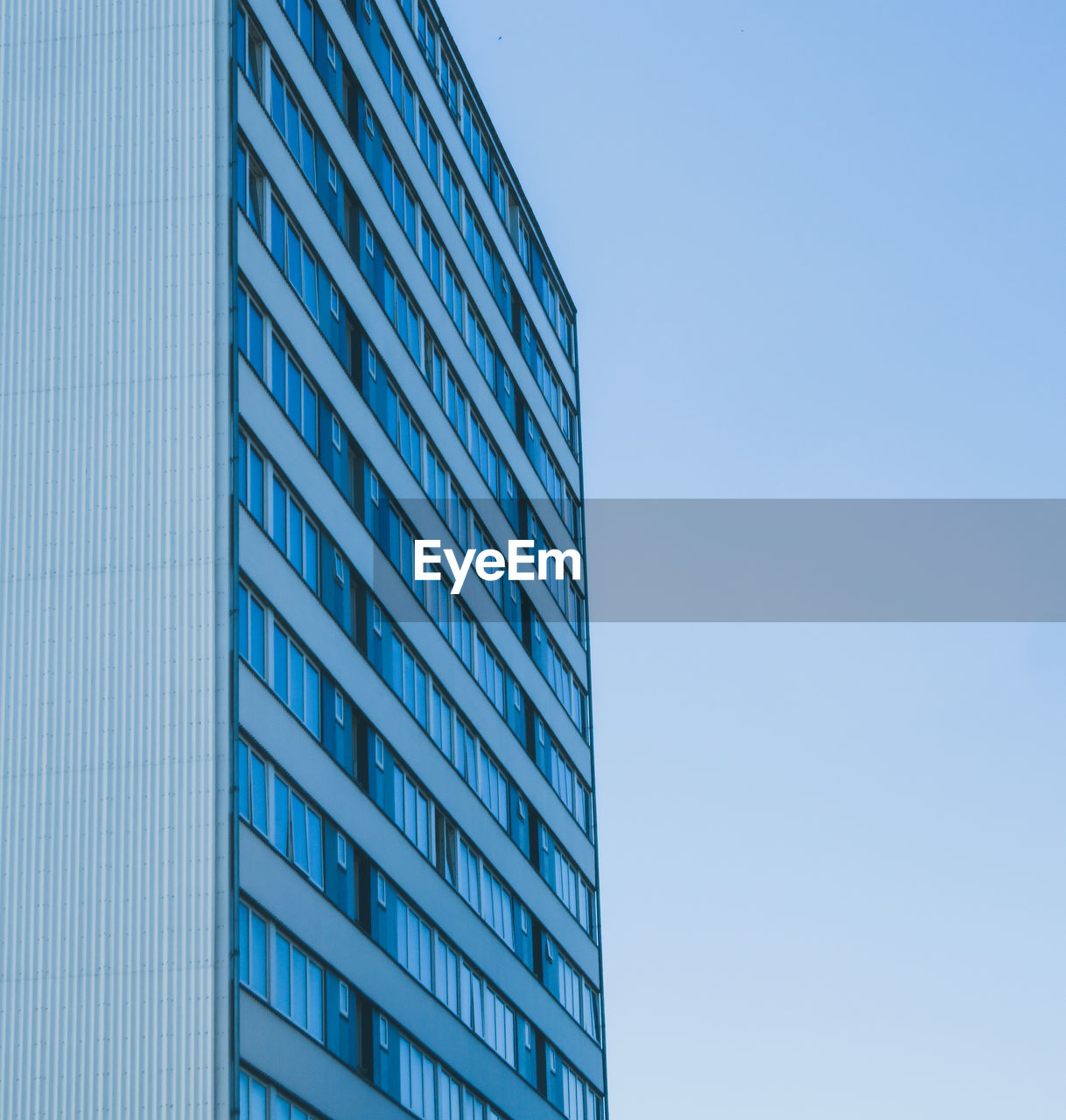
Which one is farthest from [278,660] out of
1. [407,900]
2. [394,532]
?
[394,532]

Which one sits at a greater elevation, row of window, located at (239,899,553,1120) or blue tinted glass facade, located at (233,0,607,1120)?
blue tinted glass facade, located at (233,0,607,1120)

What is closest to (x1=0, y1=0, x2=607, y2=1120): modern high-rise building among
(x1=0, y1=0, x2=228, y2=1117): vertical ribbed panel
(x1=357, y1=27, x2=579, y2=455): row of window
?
(x1=0, y1=0, x2=228, y2=1117): vertical ribbed panel

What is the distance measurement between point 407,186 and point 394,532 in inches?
450

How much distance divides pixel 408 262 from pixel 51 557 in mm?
19318

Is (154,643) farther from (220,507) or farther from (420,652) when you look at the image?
(420,652)

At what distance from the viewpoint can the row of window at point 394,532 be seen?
38.7 m

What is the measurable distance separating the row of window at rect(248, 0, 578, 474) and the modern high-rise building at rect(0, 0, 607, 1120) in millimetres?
199

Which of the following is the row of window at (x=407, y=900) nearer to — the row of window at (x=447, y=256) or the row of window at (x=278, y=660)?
the row of window at (x=278, y=660)

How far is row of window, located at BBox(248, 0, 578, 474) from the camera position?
48062mm

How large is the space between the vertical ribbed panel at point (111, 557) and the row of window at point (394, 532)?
190 cm

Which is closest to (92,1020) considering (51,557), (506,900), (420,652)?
(51,557)

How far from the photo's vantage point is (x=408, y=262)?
52.5 metres

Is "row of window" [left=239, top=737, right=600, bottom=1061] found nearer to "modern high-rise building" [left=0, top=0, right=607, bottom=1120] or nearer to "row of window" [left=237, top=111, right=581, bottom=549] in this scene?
"modern high-rise building" [left=0, top=0, right=607, bottom=1120]

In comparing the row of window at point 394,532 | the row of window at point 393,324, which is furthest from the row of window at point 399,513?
the row of window at point 393,324
